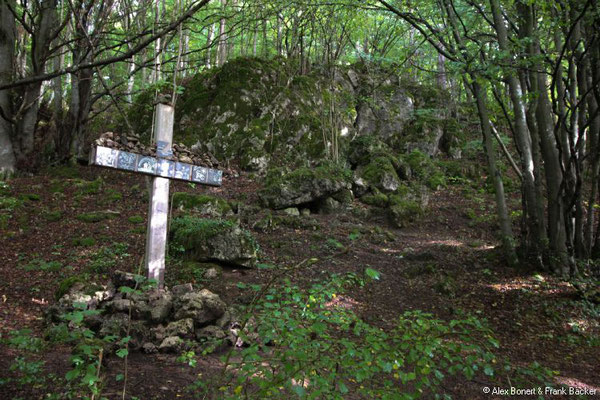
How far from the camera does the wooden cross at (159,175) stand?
440 cm

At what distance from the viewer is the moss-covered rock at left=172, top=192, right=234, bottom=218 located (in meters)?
8.49

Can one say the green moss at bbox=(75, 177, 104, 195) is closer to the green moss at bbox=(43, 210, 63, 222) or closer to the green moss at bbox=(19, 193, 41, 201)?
the green moss at bbox=(19, 193, 41, 201)

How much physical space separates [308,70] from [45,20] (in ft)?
32.8

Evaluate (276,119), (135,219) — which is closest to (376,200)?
(276,119)

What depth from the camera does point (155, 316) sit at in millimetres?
3883

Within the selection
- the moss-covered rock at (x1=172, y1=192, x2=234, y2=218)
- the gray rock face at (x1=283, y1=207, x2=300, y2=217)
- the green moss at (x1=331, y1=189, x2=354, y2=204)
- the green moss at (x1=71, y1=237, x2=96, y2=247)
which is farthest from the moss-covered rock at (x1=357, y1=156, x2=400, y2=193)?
the green moss at (x1=71, y1=237, x2=96, y2=247)

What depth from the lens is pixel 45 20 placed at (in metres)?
8.78

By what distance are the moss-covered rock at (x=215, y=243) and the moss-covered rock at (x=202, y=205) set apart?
212 cm

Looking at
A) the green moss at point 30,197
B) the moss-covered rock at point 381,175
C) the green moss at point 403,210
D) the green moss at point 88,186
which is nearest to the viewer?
the green moss at point 30,197

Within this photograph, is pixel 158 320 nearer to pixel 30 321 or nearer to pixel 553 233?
pixel 30 321

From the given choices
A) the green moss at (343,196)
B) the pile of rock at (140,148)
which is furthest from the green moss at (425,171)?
the pile of rock at (140,148)

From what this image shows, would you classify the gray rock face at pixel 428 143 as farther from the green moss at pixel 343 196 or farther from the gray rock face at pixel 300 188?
Result: the gray rock face at pixel 300 188

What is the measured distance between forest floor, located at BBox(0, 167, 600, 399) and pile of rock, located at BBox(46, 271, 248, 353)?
0.66ft

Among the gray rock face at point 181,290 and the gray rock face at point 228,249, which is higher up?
the gray rock face at point 228,249
